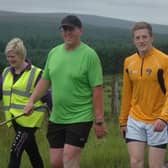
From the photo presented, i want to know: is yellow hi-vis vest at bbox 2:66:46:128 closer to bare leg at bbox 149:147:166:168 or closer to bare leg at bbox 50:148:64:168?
bare leg at bbox 50:148:64:168

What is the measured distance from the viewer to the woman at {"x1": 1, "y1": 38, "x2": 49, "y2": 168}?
263 inches

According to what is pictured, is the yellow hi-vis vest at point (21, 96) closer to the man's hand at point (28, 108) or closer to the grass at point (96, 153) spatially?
the man's hand at point (28, 108)

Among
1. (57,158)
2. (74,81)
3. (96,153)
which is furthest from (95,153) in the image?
(74,81)

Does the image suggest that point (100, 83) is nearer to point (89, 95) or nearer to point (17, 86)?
point (89, 95)

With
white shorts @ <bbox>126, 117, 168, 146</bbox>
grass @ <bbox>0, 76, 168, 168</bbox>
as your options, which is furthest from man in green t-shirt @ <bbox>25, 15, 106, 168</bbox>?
grass @ <bbox>0, 76, 168, 168</bbox>

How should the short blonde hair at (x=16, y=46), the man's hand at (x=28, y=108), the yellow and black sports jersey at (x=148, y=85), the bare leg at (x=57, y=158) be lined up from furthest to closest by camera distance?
the short blonde hair at (x=16, y=46) → the man's hand at (x=28, y=108) → the bare leg at (x=57, y=158) → the yellow and black sports jersey at (x=148, y=85)

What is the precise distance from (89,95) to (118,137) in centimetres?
532

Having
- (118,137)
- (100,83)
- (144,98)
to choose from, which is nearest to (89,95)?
(100,83)

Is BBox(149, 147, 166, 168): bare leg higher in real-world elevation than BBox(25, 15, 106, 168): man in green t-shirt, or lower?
lower

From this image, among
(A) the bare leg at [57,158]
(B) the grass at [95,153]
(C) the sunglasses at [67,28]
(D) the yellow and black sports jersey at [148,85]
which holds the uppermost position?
(C) the sunglasses at [67,28]

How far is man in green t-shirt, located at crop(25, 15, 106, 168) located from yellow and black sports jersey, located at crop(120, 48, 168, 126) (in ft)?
1.07

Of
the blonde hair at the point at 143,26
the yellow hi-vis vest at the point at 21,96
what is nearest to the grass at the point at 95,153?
the yellow hi-vis vest at the point at 21,96

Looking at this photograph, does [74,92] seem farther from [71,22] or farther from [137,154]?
[137,154]

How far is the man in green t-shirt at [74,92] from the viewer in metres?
5.75
